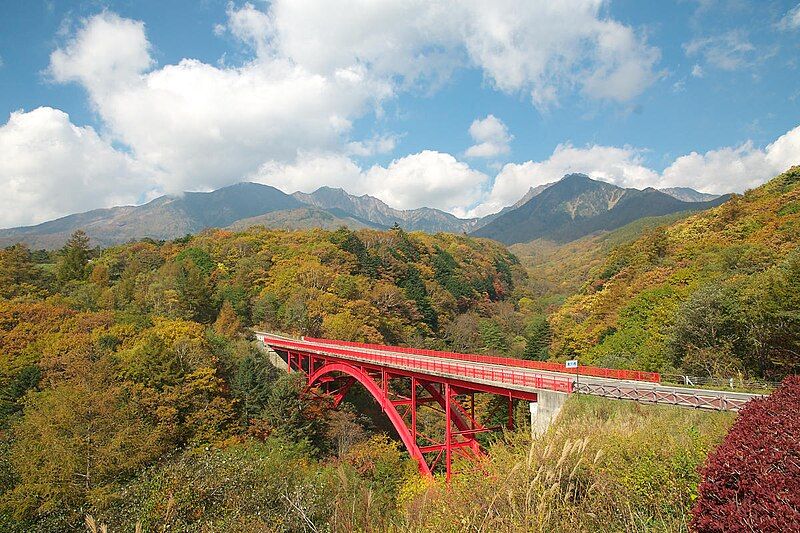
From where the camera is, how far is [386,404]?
77.6ft

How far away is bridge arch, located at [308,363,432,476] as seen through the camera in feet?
68.3

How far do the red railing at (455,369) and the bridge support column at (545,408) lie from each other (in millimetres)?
275

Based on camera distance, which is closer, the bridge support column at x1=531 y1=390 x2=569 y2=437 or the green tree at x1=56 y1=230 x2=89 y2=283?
the bridge support column at x1=531 y1=390 x2=569 y2=437

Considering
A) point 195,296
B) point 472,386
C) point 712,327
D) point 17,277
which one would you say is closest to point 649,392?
point 472,386

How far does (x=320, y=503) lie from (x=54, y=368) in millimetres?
23982

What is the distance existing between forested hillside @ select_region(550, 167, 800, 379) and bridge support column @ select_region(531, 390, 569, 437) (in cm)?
1162

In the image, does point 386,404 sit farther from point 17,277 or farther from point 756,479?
point 17,277

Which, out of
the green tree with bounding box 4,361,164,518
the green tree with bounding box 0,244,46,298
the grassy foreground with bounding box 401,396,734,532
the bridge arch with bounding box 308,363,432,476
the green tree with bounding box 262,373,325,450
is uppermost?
the green tree with bounding box 0,244,46,298

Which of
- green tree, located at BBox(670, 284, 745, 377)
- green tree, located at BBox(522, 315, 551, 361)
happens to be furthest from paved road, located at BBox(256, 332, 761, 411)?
green tree, located at BBox(522, 315, 551, 361)

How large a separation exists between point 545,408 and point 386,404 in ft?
32.0

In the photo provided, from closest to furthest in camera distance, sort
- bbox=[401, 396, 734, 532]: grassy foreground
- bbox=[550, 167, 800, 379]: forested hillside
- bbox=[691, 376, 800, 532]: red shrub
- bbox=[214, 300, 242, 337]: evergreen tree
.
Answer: bbox=[691, 376, 800, 532]: red shrub → bbox=[401, 396, 734, 532]: grassy foreground → bbox=[550, 167, 800, 379]: forested hillside → bbox=[214, 300, 242, 337]: evergreen tree

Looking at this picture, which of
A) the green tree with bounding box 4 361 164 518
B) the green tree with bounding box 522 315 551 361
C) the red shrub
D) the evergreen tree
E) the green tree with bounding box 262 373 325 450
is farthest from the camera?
the green tree with bounding box 522 315 551 361

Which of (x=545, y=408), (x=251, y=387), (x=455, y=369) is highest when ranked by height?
(x=455, y=369)

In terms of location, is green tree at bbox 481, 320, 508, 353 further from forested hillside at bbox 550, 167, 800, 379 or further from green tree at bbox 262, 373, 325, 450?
green tree at bbox 262, 373, 325, 450
